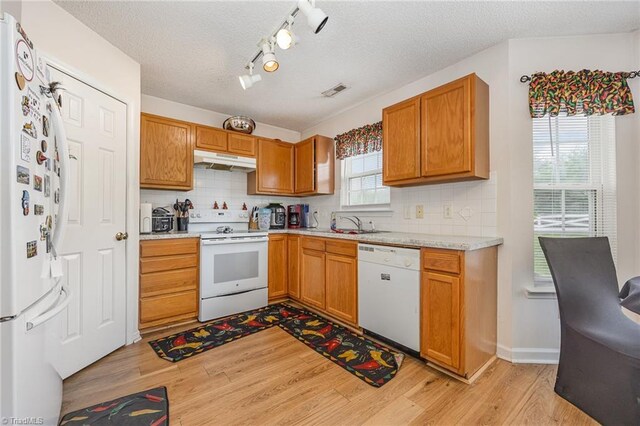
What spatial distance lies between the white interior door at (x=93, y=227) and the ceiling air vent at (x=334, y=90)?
1.92 m

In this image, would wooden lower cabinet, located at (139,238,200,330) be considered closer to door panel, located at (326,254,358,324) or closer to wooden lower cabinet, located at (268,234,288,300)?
wooden lower cabinet, located at (268,234,288,300)

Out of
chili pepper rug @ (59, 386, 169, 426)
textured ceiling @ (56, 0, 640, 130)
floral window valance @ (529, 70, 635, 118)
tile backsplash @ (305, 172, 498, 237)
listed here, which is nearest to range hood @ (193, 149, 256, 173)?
textured ceiling @ (56, 0, 640, 130)

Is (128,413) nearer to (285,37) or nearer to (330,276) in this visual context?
(330,276)

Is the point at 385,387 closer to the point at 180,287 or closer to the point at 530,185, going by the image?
the point at 530,185

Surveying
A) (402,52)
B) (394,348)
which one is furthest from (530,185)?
(394,348)

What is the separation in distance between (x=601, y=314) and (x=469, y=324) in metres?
0.64

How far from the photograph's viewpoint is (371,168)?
10.8ft

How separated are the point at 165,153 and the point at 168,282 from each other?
1.30m

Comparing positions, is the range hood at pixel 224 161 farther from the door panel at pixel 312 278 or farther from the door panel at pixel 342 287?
the door panel at pixel 342 287

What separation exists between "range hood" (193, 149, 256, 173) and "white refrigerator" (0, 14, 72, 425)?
1.73 m

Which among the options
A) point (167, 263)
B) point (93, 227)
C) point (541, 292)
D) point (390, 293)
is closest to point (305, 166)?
point (167, 263)

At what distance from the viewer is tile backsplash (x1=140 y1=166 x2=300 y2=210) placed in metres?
3.10

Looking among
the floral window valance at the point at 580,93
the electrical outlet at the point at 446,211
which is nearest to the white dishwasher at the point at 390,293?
the electrical outlet at the point at 446,211

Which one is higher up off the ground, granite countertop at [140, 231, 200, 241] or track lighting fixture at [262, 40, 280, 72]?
track lighting fixture at [262, 40, 280, 72]
